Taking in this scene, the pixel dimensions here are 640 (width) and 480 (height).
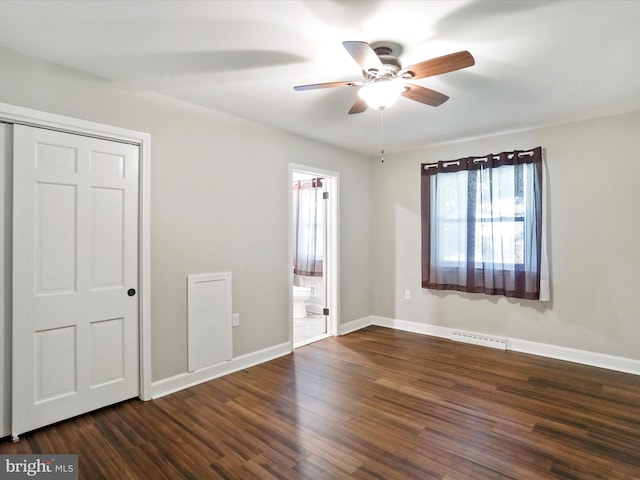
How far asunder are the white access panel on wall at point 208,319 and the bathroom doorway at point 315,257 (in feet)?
4.51

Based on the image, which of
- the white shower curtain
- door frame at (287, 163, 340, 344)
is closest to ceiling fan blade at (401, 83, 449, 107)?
door frame at (287, 163, 340, 344)

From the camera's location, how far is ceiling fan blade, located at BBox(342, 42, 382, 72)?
5.77 ft

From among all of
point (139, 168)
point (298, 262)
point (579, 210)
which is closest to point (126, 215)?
point (139, 168)

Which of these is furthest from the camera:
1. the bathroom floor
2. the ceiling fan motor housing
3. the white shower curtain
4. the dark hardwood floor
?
the white shower curtain

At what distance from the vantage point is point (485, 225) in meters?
4.17

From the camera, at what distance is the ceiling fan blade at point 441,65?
6.15 feet

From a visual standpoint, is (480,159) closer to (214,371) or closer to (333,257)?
(333,257)

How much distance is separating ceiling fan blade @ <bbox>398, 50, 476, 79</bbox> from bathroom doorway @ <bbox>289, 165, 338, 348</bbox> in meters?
2.46

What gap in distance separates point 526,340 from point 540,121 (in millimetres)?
2402

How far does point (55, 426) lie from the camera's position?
2.43 meters

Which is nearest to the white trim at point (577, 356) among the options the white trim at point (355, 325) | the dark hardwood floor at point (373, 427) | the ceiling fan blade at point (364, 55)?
the dark hardwood floor at point (373, 427)

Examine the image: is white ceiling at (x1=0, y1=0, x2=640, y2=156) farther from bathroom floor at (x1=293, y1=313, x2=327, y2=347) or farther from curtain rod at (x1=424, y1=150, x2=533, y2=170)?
bathroom floor at (x1=293, y1=313, x2=327, y2=347)

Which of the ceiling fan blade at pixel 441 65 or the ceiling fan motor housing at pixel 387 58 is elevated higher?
the ceiling fan motor housing at pixel 387 58

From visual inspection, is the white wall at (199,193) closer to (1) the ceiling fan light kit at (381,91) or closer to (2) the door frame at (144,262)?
(2) the door frame at (144,262)
